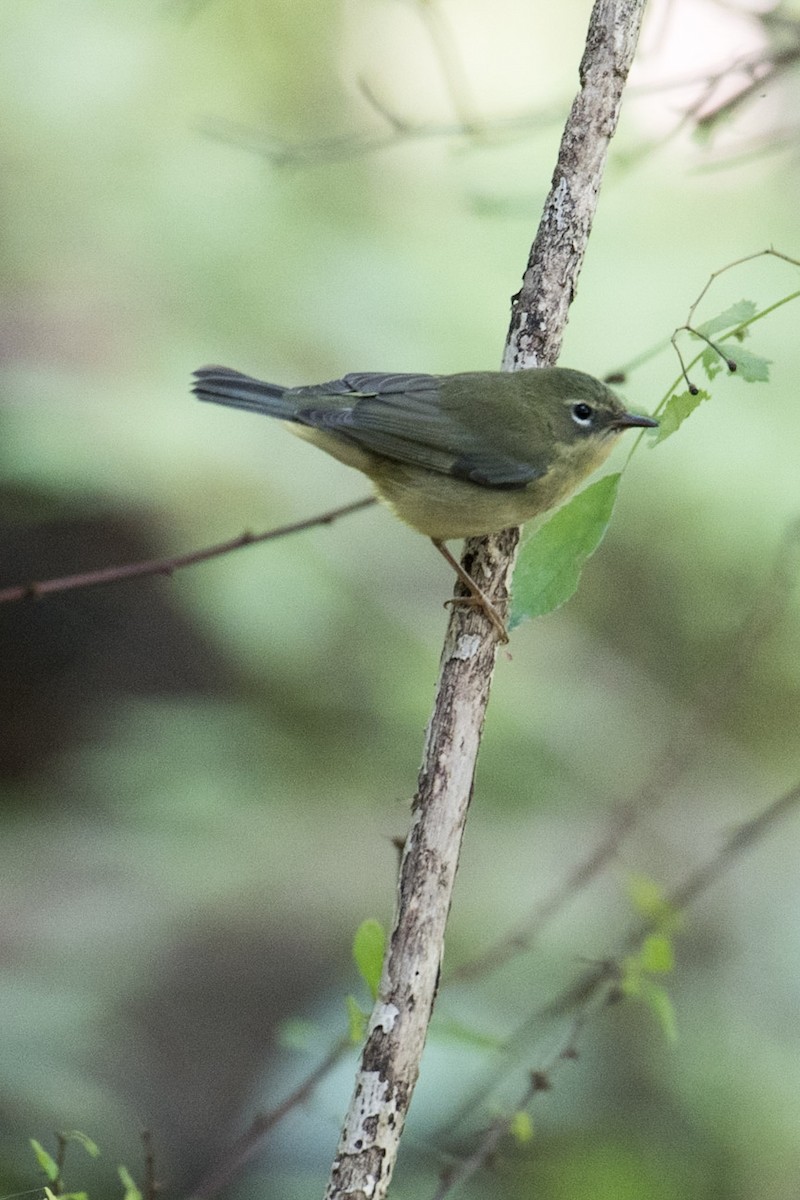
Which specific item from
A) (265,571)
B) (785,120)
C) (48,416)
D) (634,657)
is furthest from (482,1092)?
(785,120)

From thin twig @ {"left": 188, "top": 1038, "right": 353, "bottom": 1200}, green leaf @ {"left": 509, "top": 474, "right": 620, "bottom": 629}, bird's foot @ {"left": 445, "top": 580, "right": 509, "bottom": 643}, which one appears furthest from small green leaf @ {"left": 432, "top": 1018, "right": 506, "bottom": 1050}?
green leaf @ {"left": 509, "top": 474, "right": 620, "bottom": 629}

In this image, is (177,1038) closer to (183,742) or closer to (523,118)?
(183,742)

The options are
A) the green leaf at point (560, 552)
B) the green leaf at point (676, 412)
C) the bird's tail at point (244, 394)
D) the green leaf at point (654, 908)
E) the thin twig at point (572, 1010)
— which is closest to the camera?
the green leaf at point (676, 412)

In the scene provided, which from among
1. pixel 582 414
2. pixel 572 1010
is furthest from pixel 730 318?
pixel 572 1010

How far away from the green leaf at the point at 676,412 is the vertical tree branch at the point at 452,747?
764 millimetres

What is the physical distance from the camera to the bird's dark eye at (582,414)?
3727 millimetres

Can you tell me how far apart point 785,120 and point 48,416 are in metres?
3.99

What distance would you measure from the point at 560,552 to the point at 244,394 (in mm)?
1822

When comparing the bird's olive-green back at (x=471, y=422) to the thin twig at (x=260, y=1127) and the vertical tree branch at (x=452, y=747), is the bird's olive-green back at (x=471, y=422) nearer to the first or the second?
the vertical tree branch at (x=452, y=747)

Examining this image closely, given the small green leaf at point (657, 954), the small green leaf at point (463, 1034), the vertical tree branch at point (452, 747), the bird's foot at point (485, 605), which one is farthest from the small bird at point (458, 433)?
the small green leaf at point (463, 1034)

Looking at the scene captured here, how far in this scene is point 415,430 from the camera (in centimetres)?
379

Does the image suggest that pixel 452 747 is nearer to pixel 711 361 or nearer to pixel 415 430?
pixel 711 361

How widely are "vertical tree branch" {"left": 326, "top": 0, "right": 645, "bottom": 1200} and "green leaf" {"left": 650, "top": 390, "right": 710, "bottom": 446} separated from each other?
76cm

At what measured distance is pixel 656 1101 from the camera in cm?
426
